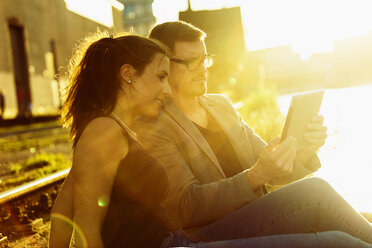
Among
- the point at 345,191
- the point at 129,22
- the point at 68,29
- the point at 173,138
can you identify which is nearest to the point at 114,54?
the point at 173,138

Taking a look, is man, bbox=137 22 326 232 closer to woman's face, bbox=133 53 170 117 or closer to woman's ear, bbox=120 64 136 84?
woman's face, bbox=133 53 170 117

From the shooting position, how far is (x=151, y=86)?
2729 mm

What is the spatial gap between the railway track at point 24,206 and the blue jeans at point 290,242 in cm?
216

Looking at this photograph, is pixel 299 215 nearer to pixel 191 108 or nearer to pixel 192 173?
pixel 192 173

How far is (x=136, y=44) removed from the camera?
8.73ft

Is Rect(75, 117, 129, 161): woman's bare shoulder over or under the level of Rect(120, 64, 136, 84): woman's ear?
under

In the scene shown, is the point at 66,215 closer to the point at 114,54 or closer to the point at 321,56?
the point at 114,54

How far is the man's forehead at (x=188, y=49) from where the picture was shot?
3.49 metres

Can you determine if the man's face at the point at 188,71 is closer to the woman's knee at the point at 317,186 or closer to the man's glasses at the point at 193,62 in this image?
the man's glasses at the point at 193,62

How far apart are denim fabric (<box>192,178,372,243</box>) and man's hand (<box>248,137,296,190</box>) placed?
5.7 inches

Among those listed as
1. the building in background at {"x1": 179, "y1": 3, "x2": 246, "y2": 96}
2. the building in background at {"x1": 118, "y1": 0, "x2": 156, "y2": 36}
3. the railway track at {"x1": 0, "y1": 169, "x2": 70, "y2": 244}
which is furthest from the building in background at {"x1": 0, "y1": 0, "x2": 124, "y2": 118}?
the building in background at {"x1": 118, "y1": 0, "x2": 156, "y2": 36}

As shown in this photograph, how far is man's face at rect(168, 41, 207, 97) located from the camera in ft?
11.5

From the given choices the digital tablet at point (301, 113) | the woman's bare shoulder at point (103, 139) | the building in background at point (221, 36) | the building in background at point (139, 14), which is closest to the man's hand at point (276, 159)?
the digital tablet at point (301, 113)

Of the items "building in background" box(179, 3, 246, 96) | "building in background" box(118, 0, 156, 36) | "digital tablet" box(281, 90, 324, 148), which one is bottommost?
"digital tablet" box(281, 90, 324, 148)
